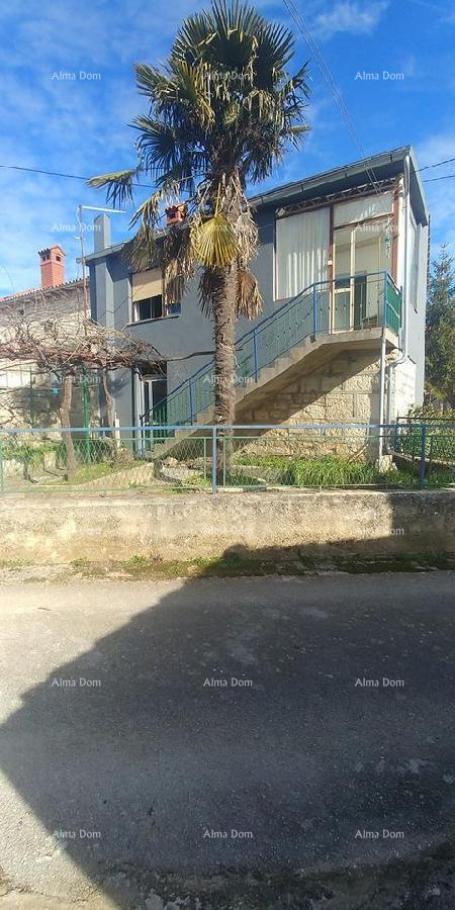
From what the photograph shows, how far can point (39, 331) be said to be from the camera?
1106 centimetres

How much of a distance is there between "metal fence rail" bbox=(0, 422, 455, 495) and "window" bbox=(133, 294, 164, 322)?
4.05m

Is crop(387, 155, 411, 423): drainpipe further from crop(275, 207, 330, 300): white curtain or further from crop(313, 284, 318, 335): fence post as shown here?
crop(313, 284, 318, 335): fence post

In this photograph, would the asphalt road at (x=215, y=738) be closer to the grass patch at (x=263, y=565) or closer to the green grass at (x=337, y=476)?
the grass patch at (x=263, y=565)

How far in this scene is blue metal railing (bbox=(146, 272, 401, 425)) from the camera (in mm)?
8672

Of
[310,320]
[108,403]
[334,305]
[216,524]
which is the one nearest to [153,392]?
[108,403]

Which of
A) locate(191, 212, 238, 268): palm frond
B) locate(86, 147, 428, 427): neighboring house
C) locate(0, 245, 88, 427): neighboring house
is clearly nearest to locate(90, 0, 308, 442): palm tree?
locate(191, 212, 238, 268): palm frond

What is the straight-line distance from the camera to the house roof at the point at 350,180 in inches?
343

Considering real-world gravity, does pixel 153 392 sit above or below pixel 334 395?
above

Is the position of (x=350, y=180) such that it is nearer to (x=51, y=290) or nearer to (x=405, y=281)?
(x=405, y=281)

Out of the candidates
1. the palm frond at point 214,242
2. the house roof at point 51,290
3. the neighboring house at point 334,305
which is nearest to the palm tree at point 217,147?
the palm frond at point 214,242

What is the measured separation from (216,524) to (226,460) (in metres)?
1.20

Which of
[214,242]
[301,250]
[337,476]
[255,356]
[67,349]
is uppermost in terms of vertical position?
[301,250]

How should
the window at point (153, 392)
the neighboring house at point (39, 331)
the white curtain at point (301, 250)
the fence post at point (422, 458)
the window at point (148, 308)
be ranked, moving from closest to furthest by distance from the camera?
the fence post at point (422, 458)
the white curtain at point (301, 250)
the neighboring house at point (39, 331)
the window at point (153, 392)
the window at point (148, 308)

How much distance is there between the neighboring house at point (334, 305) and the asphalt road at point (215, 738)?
6.06m
